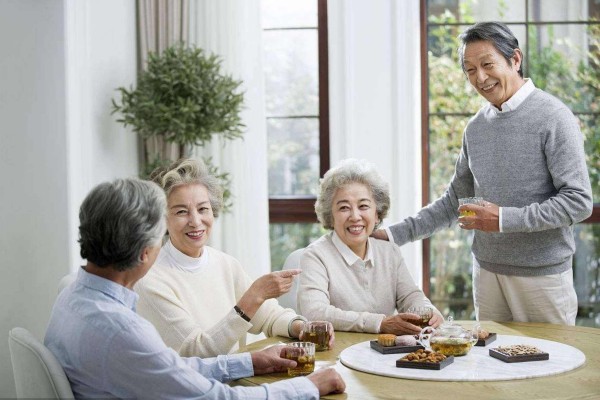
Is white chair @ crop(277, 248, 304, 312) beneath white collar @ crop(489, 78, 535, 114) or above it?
beneath

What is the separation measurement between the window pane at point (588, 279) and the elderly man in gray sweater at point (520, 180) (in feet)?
5.47

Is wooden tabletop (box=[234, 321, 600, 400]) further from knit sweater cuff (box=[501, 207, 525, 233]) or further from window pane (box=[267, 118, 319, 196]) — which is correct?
window pane (box=[267, 118, 319, 196])

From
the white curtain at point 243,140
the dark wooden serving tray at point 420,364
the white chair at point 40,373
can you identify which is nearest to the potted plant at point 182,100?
the white curtain at point 243,140

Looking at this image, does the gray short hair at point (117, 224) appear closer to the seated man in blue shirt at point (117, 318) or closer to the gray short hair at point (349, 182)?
the seated man in blue shirt at point (117, 318)

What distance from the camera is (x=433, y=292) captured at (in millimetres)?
4961

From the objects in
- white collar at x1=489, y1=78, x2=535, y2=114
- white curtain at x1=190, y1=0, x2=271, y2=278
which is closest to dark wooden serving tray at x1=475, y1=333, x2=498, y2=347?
white collar at x1=489, y1=78, x2=535, y2=114

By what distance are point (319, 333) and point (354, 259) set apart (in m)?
0.56

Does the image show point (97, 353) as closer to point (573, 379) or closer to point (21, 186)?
point (573, 379)

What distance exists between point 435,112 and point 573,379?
2.85 metres

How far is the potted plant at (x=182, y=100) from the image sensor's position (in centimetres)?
436

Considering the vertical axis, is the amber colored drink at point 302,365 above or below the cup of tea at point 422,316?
below

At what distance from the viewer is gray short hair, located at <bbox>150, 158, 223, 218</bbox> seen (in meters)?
2.81

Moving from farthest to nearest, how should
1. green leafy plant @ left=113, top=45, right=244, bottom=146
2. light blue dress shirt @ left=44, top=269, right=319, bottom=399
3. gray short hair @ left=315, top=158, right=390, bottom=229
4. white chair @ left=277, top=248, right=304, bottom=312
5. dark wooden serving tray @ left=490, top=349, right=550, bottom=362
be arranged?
green leafy plant @ left=113, top=45, right=244, bottom=146 → white chair @ left=277, top=248, right=304, bottom=312 → gray short hair @ left=315, top=158, right=390, bottom=229 → dark wooden serving tray @ left=490, top=349, right=550, bottom=362 → light blue dress shirt @ left=44, top=269, right=319, bottom=399

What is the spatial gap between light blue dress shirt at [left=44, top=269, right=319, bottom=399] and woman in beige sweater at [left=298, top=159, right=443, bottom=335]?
110 centimetres
